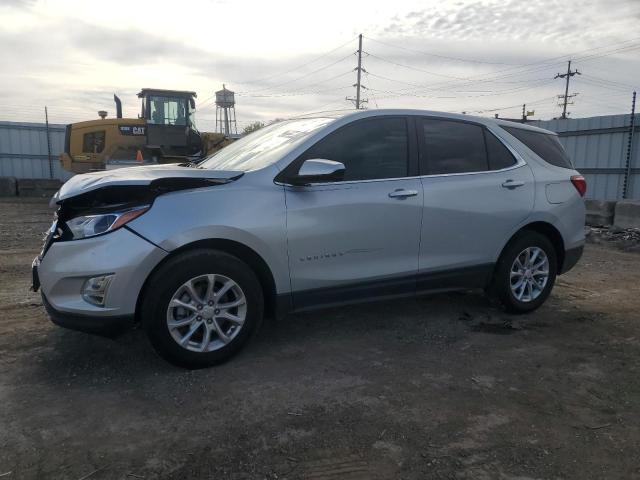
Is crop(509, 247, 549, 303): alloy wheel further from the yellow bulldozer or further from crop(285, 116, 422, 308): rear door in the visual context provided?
the yellow bulldozer

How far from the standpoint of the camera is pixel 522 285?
4.88 metres

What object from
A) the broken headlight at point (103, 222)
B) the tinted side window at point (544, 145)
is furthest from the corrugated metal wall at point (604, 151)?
the broken headlight at point (103, 222)

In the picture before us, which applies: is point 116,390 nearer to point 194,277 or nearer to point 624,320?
point 194,277

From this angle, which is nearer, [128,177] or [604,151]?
[128,177]

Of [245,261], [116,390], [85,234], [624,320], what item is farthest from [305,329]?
[624,320]

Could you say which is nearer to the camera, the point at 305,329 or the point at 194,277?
the point at 194,277

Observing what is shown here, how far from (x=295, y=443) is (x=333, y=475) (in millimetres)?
319

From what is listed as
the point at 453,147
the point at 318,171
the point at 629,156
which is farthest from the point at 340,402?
the point at 629,156

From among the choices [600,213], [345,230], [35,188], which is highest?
[345,230]

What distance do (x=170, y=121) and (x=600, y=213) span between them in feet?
39.1

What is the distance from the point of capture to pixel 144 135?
15781 millimetres

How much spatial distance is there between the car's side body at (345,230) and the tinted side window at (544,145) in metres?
0.08

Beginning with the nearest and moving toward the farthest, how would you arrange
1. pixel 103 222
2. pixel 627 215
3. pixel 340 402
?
pixel 340 402, pixel 103 222, pixel 627 215

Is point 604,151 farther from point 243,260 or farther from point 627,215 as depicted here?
point 243,260
